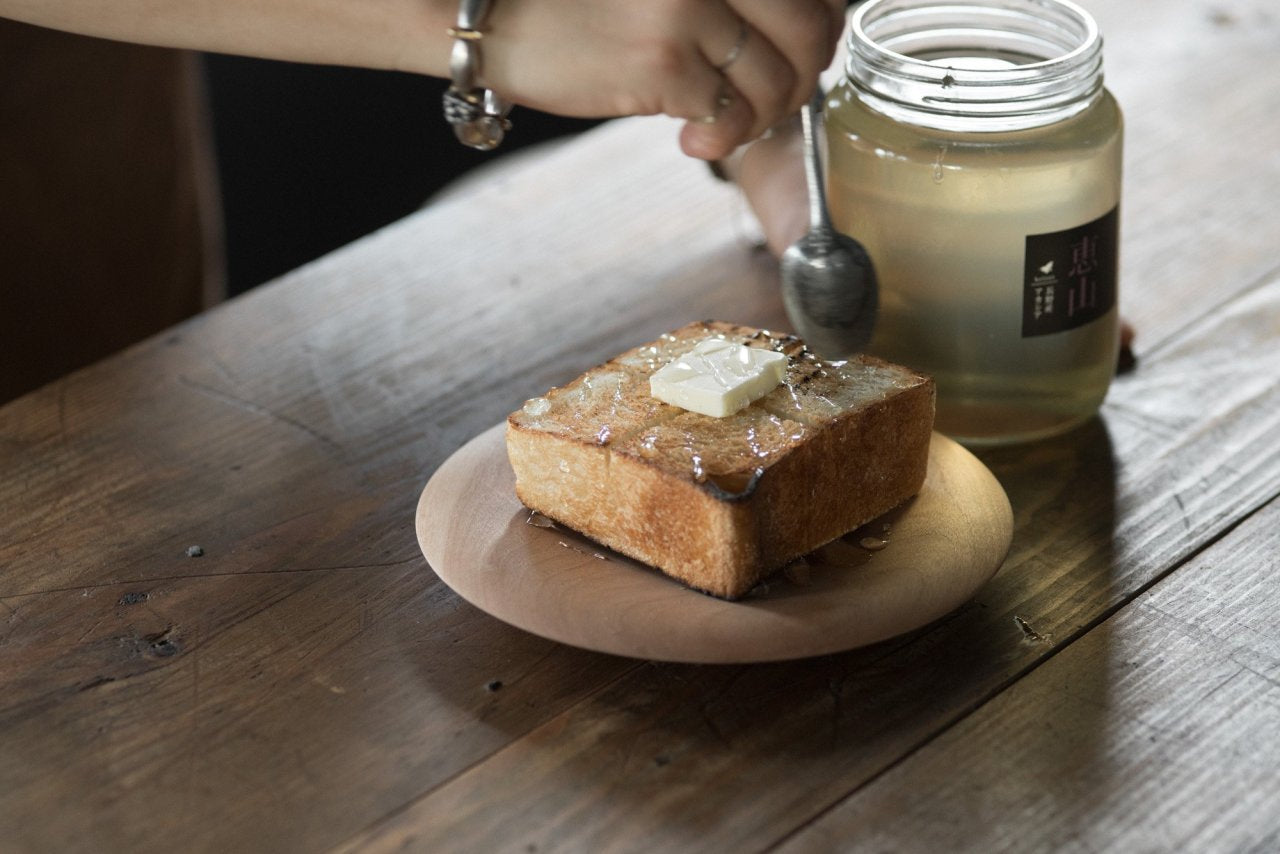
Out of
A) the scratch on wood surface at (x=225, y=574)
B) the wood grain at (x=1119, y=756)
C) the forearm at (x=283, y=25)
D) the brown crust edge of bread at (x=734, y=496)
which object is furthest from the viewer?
the forearm at (x=283, y=25)

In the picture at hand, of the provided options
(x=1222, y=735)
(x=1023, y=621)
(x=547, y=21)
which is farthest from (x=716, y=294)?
(x=1222, y=735)

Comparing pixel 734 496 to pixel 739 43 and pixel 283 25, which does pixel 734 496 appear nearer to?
pixel 739 43

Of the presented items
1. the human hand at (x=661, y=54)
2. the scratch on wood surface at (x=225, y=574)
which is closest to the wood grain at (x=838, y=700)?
the scratch on wood surface at (x=225, y=574)

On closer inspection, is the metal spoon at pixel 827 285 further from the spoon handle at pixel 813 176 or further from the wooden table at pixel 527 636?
the wooden table at pixel 527 636

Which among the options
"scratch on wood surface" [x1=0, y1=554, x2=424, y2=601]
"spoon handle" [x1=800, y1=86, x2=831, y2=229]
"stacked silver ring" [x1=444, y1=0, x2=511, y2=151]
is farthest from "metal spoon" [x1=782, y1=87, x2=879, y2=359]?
"scratch on wood surface" [x1=0, y1=554, x2=424, y2=601]

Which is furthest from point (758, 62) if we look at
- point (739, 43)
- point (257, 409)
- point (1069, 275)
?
point (257, 409)

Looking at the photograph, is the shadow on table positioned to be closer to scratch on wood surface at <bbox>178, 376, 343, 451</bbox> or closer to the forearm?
scratch on wood surface at <bbox>178, 376, 343, 451</bbox>

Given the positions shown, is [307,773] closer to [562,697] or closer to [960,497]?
[562,697]

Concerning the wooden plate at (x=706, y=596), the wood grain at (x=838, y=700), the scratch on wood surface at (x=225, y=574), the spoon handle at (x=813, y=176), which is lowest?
the scratch on wood surface at (x=225, y=574)
